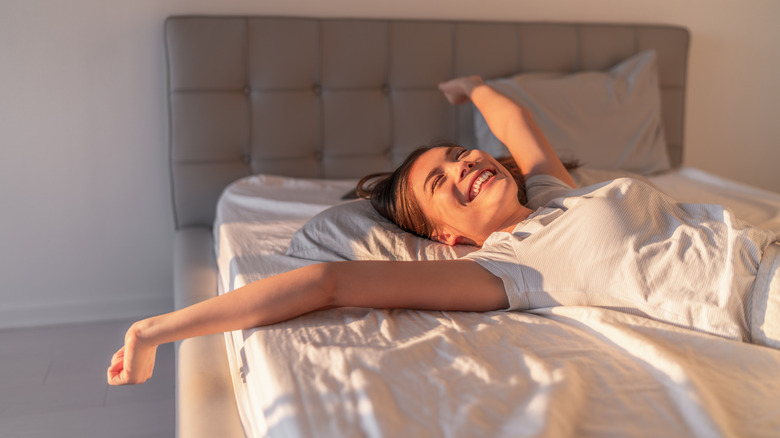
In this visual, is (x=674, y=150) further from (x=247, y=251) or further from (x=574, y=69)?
(x=247, y=251)

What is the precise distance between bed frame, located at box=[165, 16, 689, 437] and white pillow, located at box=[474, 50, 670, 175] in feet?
0.40

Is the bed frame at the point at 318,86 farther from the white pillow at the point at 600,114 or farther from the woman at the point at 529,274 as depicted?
the woman at the point at 529,274

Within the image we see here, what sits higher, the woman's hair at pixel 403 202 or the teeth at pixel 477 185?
the teeth at pixel 477 185

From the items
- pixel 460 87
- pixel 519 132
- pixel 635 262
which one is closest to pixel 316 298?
pixel 635 262

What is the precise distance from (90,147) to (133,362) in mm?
1265

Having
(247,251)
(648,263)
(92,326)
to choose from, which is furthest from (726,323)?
(92,326)

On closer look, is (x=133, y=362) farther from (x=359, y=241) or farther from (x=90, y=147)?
(x=90, y=147)

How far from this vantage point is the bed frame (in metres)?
2.00

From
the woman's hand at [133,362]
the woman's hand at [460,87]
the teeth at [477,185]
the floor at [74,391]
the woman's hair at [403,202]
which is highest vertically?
the woman's hand at [460,87]

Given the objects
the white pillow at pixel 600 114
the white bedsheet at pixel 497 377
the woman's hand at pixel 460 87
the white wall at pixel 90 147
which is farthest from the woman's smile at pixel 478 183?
the white wall at pixel 90 147

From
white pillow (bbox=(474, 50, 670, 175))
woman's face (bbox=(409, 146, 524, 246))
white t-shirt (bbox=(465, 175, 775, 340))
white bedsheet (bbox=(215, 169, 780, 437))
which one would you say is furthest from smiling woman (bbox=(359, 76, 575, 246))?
white pillow (bbox=(474, 50, 670, 175))

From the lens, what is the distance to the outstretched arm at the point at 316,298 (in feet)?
3.34

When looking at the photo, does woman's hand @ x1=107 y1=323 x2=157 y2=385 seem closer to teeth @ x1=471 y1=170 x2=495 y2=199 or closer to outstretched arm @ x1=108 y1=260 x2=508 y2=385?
outstretched arm @ x1=108 y1=260 x2=508 y2=385

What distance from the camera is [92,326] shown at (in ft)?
6.94
